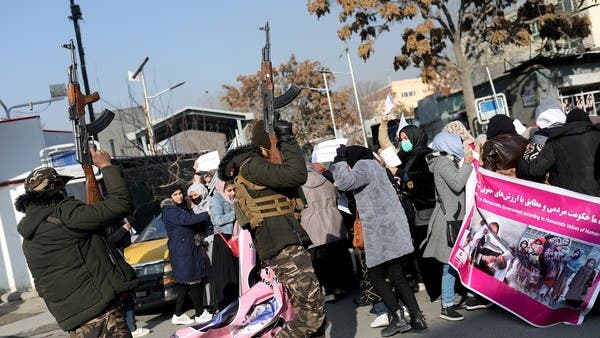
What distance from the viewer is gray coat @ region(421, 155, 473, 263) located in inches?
249

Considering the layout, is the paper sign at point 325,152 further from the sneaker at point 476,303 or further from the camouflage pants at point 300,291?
the camouflage pants at point 300,291

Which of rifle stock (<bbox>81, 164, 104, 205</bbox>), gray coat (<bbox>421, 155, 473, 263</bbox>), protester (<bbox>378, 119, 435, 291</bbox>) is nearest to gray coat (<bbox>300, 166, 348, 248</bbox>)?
protester (<bbox>378, 119, 435, 291</bbox>)

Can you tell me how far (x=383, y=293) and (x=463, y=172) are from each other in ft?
4.64

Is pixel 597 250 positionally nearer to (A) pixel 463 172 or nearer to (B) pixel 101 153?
(A) pixel 463 172

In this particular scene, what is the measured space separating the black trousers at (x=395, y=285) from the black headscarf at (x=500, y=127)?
1714 mm

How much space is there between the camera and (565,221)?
5.62m

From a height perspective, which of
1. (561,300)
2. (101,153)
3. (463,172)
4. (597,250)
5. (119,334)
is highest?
(101,153)

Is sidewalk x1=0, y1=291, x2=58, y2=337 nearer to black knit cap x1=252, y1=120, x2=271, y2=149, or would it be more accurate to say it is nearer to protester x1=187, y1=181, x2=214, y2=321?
protester x1=187, y1=181, x2=214, y2=321

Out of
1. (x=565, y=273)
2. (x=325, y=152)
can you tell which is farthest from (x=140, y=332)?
(x=565, y=273)

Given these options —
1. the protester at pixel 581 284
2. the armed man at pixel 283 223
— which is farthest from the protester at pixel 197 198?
the protester at pixel 581 284

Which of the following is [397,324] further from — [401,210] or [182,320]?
[182,320]

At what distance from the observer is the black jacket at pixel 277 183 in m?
4.64

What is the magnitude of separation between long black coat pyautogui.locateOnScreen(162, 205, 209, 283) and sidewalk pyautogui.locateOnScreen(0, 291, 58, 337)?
3.40 metres

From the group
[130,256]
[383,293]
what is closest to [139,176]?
[130,256]
